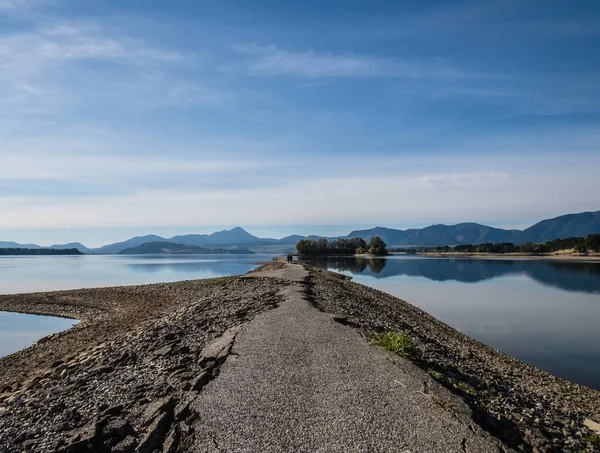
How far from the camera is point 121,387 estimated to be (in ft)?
25.5

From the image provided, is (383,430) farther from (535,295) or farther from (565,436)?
(535,295)

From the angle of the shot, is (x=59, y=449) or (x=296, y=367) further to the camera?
(x=296, y=367)

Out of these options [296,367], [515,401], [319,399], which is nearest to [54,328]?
[296,367]

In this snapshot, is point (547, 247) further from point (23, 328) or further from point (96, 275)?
point (23, 328)

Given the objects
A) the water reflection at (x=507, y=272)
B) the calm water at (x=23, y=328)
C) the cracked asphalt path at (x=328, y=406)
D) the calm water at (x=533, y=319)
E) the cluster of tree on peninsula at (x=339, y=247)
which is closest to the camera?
the cracked asphalt path at (x=328, y=406)

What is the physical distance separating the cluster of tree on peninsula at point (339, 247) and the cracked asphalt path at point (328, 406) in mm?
136112

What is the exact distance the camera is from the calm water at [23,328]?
63.4ft

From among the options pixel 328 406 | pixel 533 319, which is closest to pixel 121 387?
pixel 328 406

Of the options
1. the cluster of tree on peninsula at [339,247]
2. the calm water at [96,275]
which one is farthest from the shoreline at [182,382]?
the cluster of tree on peninsula at [339,247]

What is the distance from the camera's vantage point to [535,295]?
34.9 meters

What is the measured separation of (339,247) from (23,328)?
137 meters

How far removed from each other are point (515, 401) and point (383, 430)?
4.29m

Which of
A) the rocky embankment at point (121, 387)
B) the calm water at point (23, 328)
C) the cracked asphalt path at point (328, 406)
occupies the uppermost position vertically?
the cracked asphalt path at point (328, 406)

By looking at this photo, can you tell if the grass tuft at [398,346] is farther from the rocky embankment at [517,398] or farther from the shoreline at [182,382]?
the shoreline at [182,382]
